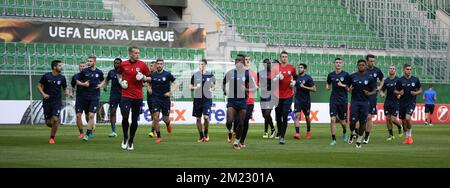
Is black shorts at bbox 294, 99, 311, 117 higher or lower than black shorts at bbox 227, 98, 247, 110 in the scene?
lower

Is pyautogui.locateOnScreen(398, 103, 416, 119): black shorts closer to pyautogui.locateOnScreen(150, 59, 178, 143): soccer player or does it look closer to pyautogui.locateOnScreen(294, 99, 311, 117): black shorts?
pyautogui.locateOnScreen(294, 99, 311, 117): black shorts

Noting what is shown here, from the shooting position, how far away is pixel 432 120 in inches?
1810

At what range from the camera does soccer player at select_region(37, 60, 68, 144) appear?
22547 mm

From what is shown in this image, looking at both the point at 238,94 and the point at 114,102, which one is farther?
the point at 114,102

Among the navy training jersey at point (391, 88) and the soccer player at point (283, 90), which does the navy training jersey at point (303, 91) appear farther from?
the soccer player at point (283, 90)

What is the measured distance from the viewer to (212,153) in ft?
63.0

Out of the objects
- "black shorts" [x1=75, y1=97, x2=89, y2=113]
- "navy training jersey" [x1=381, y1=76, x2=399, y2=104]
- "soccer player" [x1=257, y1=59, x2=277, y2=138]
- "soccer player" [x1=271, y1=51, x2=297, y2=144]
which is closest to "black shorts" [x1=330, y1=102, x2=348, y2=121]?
"soccer player" [x1=271, y1=51, x2=297, y2=144]

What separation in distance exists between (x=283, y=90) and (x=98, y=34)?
1783 centimetres

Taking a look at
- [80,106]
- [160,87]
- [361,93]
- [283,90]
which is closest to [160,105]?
[160,87]

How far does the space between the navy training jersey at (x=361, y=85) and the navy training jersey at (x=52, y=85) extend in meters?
7.74

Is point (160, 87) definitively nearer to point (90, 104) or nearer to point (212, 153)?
point (90, 104)

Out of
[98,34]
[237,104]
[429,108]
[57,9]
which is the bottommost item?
[429,108]

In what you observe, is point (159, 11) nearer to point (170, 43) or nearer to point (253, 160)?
point (170, 43)

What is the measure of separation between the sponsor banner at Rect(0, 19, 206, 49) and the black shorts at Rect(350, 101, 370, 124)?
1972 centimetres
